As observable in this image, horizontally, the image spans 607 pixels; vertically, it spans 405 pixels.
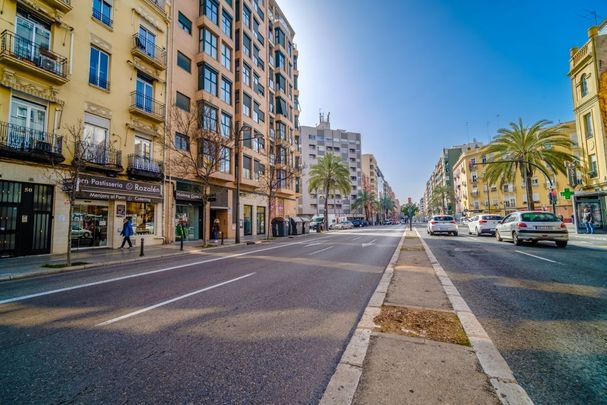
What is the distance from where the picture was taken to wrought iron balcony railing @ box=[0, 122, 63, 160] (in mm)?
12283

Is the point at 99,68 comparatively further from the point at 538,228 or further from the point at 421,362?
the point at 538,228

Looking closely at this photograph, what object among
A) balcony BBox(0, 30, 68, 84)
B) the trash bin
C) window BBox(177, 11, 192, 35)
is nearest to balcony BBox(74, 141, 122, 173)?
balcony BBox(0, 30, 68, 84)

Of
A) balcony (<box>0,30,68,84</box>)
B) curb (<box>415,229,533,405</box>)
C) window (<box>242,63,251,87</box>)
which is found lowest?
curb (<box>415,229,533,405</box>)

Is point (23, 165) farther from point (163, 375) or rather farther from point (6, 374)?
point (163, 375)

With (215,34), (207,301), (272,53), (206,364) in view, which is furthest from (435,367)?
(272,53)

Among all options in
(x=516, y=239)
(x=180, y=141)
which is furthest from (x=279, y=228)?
(x=516, y=239)

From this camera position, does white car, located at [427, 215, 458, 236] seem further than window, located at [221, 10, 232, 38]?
No

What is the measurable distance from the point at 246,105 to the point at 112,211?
17508 mm

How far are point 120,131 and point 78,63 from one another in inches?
158

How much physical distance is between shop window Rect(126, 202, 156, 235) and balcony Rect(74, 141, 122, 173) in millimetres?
2740

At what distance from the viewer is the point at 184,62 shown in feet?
74.3

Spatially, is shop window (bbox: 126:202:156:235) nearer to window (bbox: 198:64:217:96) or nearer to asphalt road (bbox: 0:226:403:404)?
window (bbox: 198:64:217:96)

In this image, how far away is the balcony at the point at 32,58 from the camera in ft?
40.5

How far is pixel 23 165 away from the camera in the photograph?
1301 centimetres
